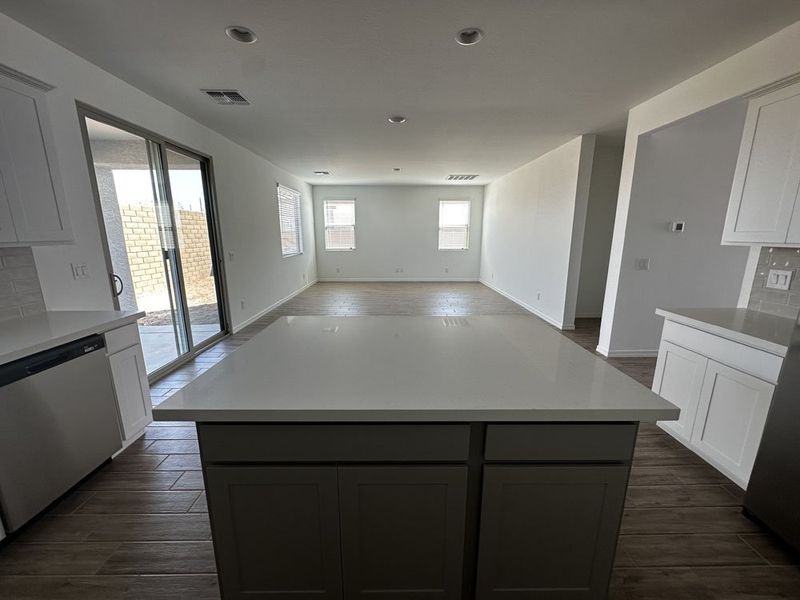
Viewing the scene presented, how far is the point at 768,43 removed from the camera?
2.08 meters

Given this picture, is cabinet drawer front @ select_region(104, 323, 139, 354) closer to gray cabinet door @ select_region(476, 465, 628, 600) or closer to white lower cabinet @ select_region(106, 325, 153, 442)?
white lower cabinet @ select_region(106, 325, 153, 442)

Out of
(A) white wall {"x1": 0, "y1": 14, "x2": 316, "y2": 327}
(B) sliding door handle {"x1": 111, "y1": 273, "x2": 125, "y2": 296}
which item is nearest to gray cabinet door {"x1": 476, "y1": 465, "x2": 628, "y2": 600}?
(A) white wall {"x1": 0, "y1": 14, "x2": 316, "y2": 327}

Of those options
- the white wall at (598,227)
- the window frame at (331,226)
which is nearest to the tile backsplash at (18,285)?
the white wall at (598,227)

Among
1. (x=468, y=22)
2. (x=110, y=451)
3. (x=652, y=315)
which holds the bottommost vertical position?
(x=110, y=451)

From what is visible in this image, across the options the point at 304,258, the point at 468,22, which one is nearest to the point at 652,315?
the point at 468,22

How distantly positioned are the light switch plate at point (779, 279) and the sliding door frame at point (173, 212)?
4.79 meters

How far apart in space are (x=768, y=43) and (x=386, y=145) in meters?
3.68

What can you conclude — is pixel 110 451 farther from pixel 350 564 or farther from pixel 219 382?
pixel 350 564

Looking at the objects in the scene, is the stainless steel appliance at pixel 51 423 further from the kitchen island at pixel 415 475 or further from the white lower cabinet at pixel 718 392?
the white lower cabinet at pixel 718 392

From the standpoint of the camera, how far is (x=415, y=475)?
1022 mm

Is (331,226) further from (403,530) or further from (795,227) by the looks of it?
(403,530)

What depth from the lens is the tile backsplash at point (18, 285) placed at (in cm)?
187

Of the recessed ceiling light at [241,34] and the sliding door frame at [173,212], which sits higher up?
the recessed ceiling light at [241,34]

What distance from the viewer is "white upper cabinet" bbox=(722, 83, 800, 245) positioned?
1.86 metres
